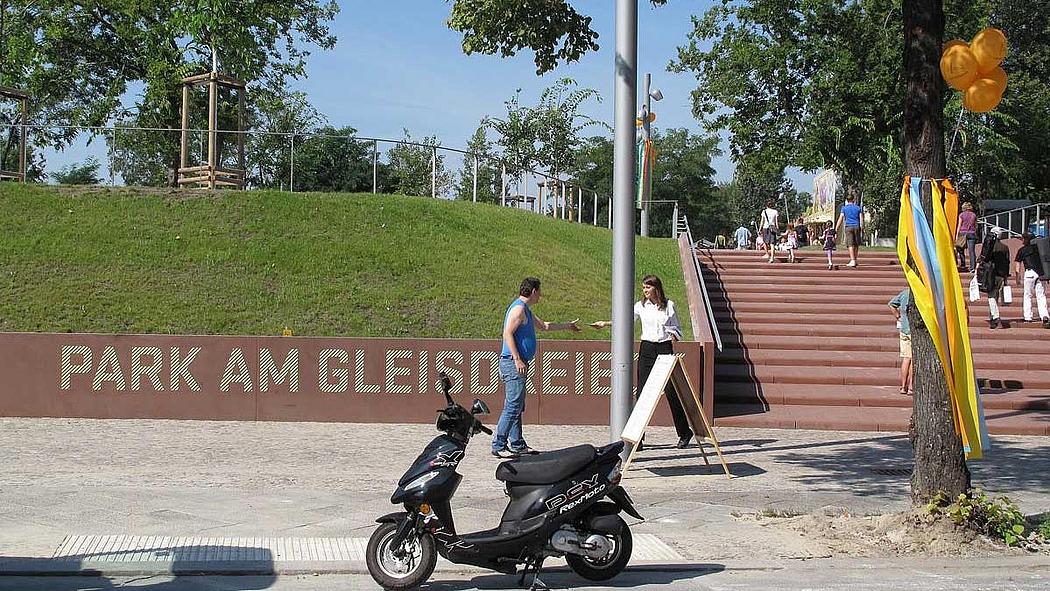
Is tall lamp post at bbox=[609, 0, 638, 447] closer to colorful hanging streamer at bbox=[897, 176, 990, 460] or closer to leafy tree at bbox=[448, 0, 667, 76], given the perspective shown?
leafy tree at bbox=[448, 0, 667, 76]

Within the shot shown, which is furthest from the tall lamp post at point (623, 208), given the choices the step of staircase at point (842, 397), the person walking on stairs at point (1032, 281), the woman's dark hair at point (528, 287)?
the person walking on stairs at point (1032, 281)

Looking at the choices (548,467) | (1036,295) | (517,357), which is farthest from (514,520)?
(1036,295)

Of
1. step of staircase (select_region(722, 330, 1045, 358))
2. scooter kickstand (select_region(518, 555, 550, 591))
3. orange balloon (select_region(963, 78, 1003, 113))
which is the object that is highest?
orange balloon (select_region(963, 78, 1003, 113))

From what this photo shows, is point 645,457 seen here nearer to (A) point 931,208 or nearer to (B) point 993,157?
(A) point 931,208

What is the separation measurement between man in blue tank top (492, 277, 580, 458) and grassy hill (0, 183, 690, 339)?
5.46 metres

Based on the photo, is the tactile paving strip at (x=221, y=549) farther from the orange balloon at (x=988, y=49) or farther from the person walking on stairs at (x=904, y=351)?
the person walking on stairs at (x=904, y=351)

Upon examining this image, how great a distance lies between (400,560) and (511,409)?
4.54 metres

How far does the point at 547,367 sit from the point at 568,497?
7510 mm

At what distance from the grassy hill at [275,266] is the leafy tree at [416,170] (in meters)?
2.81

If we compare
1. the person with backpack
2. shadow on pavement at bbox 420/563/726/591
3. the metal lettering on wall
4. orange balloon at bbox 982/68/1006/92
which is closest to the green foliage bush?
shadow on pavement at bbox 420/563/726/591

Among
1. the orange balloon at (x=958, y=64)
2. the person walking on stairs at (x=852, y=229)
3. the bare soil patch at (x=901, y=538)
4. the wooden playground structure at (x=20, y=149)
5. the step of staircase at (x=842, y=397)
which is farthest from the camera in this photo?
the person walking on stairs at (x=852, y=229)

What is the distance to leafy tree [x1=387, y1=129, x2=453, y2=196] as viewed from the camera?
25875 mm

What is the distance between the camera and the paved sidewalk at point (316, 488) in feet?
23.6

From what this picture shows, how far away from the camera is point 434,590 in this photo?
6.53 m
